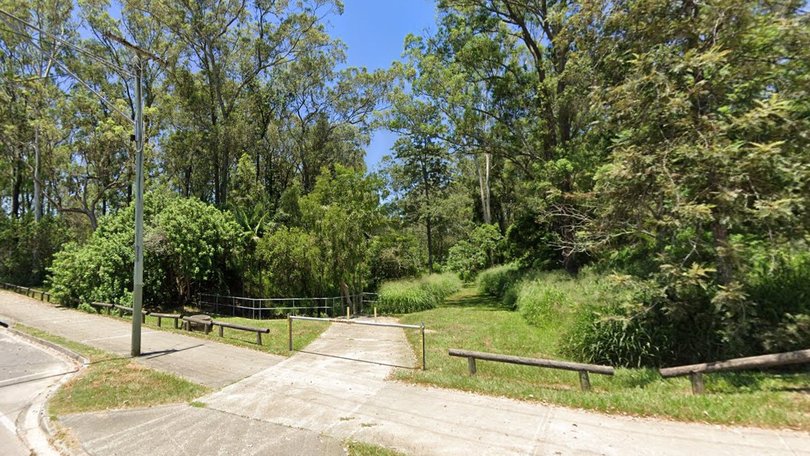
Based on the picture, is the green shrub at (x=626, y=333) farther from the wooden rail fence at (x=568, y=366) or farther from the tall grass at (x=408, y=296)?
the tall grass at (x=408, y=296)

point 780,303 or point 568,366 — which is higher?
point 780,303

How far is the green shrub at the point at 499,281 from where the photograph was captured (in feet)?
76.1

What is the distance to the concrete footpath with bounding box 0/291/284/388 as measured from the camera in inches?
345

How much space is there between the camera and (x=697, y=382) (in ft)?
21.7

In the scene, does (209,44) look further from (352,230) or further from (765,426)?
(765,426)

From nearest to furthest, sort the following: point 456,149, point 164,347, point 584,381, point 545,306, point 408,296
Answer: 1. point 584,381
2. point 164,347
3. point 545,306
4. point 408,296
5. point 456,149

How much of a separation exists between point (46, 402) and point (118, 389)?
99cm

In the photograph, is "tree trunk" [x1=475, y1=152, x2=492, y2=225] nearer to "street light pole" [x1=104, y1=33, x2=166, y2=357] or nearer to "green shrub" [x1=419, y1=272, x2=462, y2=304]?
"green shrub" [x1=419, y1=272, x2=462, y2=304]

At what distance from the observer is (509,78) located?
22.6 metres

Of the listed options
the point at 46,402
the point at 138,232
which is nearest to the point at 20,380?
the point at 46,402

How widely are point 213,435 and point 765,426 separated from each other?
276 inches

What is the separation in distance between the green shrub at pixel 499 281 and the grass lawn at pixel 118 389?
15920mm

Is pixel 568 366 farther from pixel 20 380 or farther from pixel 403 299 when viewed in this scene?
pixel 403 299

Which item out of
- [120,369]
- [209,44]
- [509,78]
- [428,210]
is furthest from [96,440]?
[428,210]
